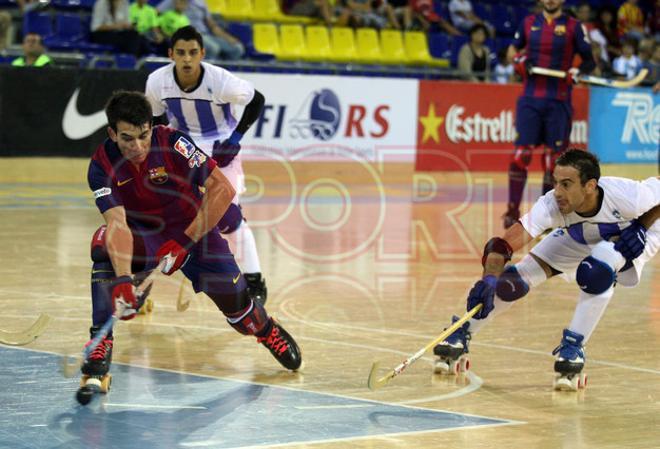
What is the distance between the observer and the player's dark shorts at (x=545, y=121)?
12891mm

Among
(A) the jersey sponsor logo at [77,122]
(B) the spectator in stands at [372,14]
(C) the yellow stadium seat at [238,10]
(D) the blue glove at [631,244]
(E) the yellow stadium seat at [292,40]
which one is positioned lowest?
(A) the jersey sponsor logo at [77,122]

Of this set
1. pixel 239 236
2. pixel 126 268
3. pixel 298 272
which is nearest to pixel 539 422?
pixel 126 268

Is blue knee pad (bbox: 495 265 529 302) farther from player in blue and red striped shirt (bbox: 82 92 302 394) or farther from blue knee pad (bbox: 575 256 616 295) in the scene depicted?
player in blue and red striped shirt (bbox: 82 92 302 394)

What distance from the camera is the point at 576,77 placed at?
41.6ft

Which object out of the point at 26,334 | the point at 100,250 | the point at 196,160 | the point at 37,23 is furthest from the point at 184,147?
the point at 37,23

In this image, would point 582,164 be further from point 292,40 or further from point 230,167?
point 292,40

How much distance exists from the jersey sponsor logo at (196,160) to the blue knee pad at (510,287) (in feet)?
5.70

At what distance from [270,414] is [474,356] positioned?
6.10ft

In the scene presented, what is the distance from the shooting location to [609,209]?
6.65 metres

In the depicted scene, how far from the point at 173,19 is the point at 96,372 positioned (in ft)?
38.5

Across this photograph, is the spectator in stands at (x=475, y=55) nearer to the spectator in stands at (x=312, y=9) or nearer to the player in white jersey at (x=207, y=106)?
the spectator in stands at (x=312, y=9)

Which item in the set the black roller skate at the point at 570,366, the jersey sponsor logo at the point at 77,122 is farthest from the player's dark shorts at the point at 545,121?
the black roller skate at the point at 570,366

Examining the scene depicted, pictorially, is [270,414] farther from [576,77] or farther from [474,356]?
[576,77]

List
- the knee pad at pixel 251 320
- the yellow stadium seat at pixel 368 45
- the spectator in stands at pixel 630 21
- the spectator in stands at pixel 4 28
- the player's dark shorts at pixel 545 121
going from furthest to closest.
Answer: the spectator in stands at pixel 630 21 < the yellow stadium seat at pixel 368 45 < the spectator in stands at pixel 4 28 < the player's dark shorts at pixel 545 121 < the knee pad at pixel 251 320
